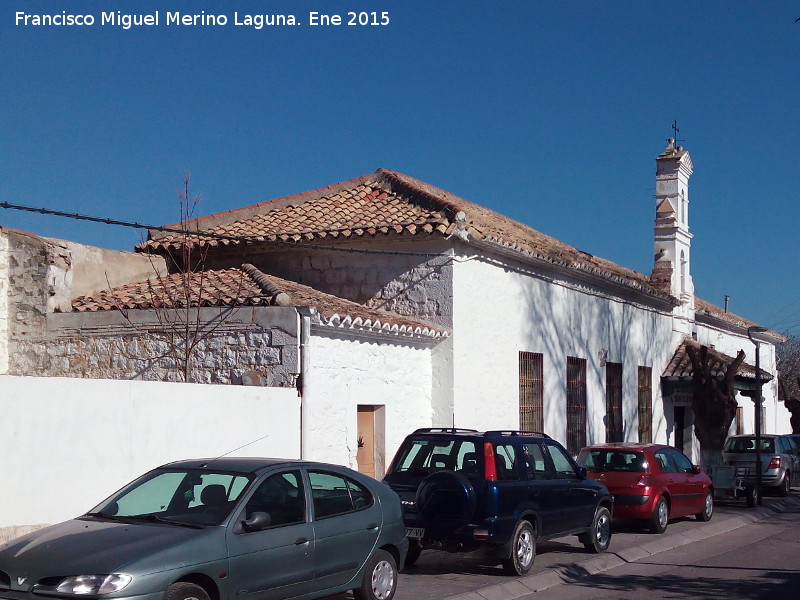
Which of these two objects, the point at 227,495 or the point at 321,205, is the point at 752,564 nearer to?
the point at 227,495

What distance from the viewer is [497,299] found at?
18.1m

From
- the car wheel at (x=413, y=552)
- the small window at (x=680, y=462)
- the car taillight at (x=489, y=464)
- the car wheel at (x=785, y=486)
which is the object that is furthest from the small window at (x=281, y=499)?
the car wheel at (x=785, y=486)

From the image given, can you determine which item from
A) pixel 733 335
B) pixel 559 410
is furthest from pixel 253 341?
pixel 733 335

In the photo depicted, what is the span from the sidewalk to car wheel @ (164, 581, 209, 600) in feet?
9.98

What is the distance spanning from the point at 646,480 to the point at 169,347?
7.70 meters

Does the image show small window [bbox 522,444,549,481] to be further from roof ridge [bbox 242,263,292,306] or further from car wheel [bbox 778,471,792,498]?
car wheel [bbox 778,471,792,498]

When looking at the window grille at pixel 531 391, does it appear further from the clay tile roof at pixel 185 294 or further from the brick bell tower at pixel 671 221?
the brick bell tower at pixel 671 221

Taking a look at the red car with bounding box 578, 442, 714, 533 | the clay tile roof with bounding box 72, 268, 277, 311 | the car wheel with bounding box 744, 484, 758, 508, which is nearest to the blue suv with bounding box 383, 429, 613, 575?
the red car with bounding box 578, 442, 714, 533

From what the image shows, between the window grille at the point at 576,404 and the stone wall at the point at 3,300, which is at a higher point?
the stone wall at the point at 3,300

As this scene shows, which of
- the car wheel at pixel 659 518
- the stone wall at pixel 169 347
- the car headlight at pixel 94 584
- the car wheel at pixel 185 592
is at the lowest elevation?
the car wheel at pixel 659 518

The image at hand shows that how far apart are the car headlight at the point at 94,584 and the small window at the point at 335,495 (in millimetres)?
2050

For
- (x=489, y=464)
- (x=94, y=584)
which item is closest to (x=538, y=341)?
(x=489, y=464)

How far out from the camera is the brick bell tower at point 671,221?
27.6m

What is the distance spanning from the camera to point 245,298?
14547 millimetres
